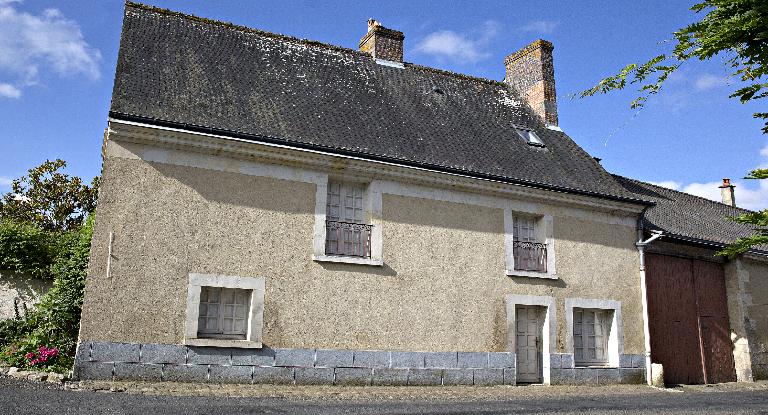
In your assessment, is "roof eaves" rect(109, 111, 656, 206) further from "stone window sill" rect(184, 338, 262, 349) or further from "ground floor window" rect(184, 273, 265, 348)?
"stone window sill" rect(184, 338, 262, 349)

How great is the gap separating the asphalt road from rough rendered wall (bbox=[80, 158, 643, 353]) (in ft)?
5.01

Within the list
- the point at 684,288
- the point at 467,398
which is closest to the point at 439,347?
the point at 467,398

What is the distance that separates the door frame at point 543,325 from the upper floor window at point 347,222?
2.92m

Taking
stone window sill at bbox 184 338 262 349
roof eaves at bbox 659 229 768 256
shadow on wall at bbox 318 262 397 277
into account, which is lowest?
stone window sill at bbox 184 338 262 349

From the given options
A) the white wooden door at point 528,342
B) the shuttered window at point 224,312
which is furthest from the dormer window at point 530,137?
the shuttered window at point 224,312

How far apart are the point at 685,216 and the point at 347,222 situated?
9.87 meters

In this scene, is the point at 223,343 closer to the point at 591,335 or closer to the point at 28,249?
the point at 28,249

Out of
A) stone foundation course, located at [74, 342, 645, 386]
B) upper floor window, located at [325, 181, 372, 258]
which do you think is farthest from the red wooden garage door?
upper floor window, located at [325, 181, 372, 258]

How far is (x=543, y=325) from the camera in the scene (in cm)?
1173

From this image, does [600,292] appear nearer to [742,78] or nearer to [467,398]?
[467,398]

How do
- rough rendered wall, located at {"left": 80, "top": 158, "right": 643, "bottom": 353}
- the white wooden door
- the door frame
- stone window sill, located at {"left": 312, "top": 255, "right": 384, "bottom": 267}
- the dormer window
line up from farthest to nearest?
1. the dormer window
2. the white wooden door
3. the door frame
4. stone window sill, located at {"left": 312, "top": 255, "right": 384, "bottom": 267}
5. rough rendered wall, located at {"left": 80, "top": 158, "right": 643, "bottom": 353}

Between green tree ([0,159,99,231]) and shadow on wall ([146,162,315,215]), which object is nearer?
shadow on wall ([146,162,315,215])

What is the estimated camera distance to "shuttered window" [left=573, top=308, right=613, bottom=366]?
12141 mm

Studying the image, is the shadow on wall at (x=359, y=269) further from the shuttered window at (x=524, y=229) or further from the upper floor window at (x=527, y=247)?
the shuttered window at (x=524, y=229)
